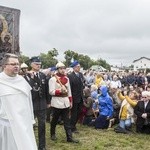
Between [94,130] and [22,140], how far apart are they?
6.51 meters

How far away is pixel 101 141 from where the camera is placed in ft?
32.1

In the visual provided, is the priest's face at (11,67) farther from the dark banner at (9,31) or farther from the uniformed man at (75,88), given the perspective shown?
the dark banner at (9,31)

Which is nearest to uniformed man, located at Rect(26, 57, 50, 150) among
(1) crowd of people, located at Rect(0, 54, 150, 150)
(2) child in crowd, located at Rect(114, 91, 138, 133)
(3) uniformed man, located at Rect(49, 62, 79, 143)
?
(1) crowd of people, located at Rect(0, 54, 150, 150)

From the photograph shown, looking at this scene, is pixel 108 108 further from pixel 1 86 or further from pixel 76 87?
pixel 1 86

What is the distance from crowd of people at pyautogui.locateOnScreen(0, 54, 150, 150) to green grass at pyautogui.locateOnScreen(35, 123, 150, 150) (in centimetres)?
24

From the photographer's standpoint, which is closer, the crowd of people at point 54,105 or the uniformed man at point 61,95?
the crowd of people at point 54,105

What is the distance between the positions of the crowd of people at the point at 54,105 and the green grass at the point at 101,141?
243 mm

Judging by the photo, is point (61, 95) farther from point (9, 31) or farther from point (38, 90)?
point (9, 31)

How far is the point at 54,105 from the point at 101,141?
1661mm

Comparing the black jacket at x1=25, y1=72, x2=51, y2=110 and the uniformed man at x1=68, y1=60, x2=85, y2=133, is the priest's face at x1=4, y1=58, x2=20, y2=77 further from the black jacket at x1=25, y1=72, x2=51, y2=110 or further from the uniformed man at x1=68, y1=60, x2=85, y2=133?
the uniformed man at x1=68, y1=60, x2=85, y2=133

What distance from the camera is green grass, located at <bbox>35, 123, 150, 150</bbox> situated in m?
9.08

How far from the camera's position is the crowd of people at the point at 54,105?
17.0 feet

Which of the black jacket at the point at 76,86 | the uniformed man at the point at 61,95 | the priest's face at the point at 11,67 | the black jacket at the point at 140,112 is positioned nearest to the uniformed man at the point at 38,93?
the uniformed man at the point at 61,95

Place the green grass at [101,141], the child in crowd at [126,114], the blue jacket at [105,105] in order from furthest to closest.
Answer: the blue jacket at [105,105]
the child in crowd at [126,114]
the green grass at [101,141]
